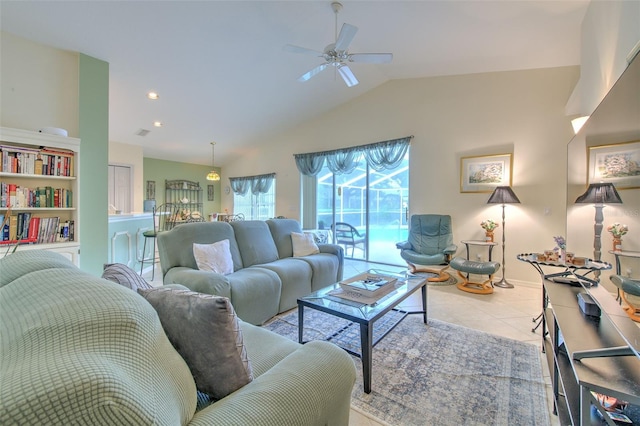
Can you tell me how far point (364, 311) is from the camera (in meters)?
1.88

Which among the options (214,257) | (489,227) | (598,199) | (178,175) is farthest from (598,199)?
(178,175)

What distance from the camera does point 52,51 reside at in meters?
2.90

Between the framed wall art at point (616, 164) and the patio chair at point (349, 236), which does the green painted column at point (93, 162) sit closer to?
the patio chair at point (349, 236)

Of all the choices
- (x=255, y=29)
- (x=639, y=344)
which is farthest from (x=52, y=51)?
(x=639, y=344)

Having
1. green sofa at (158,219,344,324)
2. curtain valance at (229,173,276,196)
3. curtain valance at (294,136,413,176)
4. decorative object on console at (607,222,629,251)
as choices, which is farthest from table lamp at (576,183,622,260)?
curtain valance at (229,173,276,196)

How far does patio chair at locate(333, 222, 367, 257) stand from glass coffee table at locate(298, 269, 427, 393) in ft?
9.66

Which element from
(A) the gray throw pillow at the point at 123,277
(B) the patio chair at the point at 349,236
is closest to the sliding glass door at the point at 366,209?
(B) the patio chair at the point at 349,236

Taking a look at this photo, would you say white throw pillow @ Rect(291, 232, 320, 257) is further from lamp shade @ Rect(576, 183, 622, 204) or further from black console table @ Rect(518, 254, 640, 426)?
lamp shade @ Rect(576, 183, 622, 204)

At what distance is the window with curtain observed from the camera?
7316mm

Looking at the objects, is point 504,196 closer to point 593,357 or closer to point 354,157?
point 354,157

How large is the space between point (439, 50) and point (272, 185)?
4817 mm

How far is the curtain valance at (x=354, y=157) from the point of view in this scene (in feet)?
16.2

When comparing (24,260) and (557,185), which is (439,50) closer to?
(557,185)

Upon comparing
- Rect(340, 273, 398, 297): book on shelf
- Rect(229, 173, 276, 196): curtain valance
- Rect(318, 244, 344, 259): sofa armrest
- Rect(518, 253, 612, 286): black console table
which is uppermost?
Rect(229, 173, 276, 196): curtain valance
